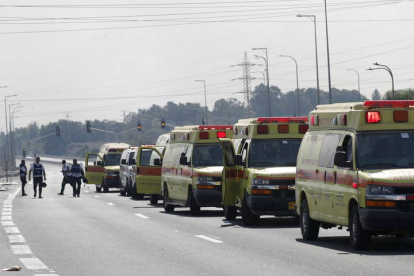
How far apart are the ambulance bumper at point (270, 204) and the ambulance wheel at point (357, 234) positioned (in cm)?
539

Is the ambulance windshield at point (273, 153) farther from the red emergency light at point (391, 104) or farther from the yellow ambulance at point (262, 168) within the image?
the red emergency light at point (391, 104)

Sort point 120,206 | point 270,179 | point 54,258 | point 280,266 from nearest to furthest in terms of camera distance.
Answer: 1. point 280,266
2. point 54,258
3. point 270,179
4. point 120,206

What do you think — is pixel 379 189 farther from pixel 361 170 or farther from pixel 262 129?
pixel 262 129

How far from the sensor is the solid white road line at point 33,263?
43.9 ft

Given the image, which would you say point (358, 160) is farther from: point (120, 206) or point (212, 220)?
point (120, 206)

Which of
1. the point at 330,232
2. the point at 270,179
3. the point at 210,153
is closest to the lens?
the point at 330,232

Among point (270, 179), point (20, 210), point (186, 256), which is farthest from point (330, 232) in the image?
A: point (20, 210)

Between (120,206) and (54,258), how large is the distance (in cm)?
1808

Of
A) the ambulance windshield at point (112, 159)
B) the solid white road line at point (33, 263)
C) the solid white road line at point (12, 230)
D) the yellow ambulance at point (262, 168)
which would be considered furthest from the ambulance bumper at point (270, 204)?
the ambulance windshield at point (112, 159)

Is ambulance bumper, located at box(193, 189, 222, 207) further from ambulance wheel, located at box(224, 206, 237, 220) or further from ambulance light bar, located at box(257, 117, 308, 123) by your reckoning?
ambulance light bar, located at box(257, 117, 308, 123)

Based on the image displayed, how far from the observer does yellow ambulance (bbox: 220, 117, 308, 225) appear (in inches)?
827

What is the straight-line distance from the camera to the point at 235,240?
17.8 meters

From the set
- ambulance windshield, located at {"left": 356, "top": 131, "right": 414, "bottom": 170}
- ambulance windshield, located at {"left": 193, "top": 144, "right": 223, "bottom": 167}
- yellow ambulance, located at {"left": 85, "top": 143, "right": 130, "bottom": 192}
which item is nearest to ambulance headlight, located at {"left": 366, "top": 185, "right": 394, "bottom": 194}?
ambulance windshield, located at {"left": 356, "top": 131, "right": 414, "bottom": 170}

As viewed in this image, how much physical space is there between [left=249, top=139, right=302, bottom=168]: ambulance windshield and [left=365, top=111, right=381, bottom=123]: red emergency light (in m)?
6.34
